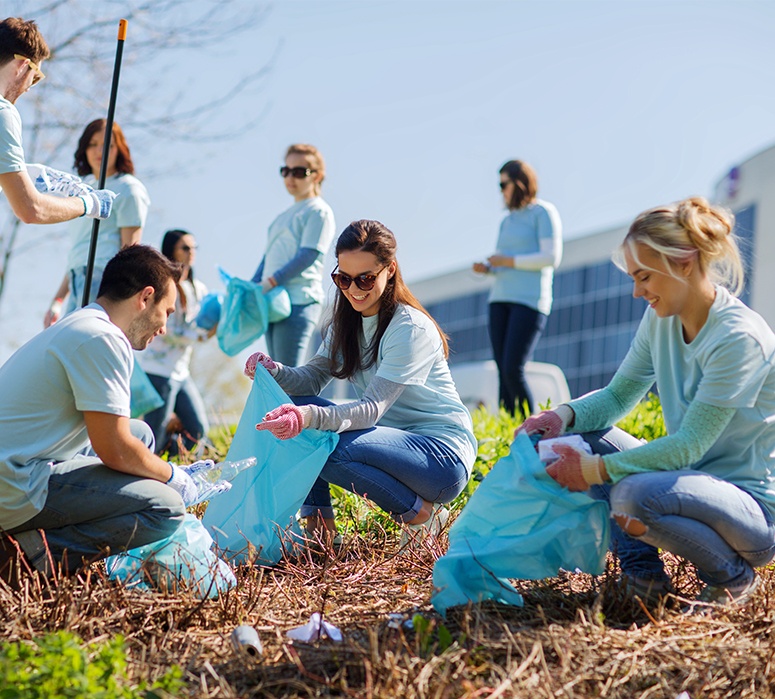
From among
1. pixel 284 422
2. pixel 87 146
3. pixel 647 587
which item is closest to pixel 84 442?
pixel 284 422

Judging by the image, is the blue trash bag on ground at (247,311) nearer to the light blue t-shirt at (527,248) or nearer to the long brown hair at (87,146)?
the long brown hair at (87,146)

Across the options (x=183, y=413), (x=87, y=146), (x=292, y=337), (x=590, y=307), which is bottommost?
(x=590, y=307)

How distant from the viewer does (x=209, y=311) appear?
578 centimetres

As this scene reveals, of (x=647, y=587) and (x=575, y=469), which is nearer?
(x=575, y=469)

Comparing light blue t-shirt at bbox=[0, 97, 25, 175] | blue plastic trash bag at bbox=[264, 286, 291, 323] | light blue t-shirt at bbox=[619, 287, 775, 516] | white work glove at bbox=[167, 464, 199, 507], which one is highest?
light blue t-shirt at bbox=[0, 97, 25, 175]

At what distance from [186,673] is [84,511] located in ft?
2.51

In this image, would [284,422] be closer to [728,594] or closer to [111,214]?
[728,594]

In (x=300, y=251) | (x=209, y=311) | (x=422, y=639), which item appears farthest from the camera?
(x=209, y=311)

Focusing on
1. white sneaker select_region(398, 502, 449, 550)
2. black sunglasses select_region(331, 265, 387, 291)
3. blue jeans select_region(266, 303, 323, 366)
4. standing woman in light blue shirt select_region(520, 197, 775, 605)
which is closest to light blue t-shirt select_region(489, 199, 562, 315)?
blue jeans select_region(266, 303, 323, 366)

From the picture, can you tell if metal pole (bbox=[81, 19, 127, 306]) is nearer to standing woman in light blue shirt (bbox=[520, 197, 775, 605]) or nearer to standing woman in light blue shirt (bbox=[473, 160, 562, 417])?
standing woman in light blue shirt (bbox=[473, 160, 562, 417])

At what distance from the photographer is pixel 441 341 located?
378 centimetres

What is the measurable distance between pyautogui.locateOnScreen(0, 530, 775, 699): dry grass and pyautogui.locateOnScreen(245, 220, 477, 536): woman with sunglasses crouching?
0.45m

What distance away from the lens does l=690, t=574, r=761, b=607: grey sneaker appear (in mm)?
2824

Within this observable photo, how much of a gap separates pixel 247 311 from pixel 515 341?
65.9 inches
